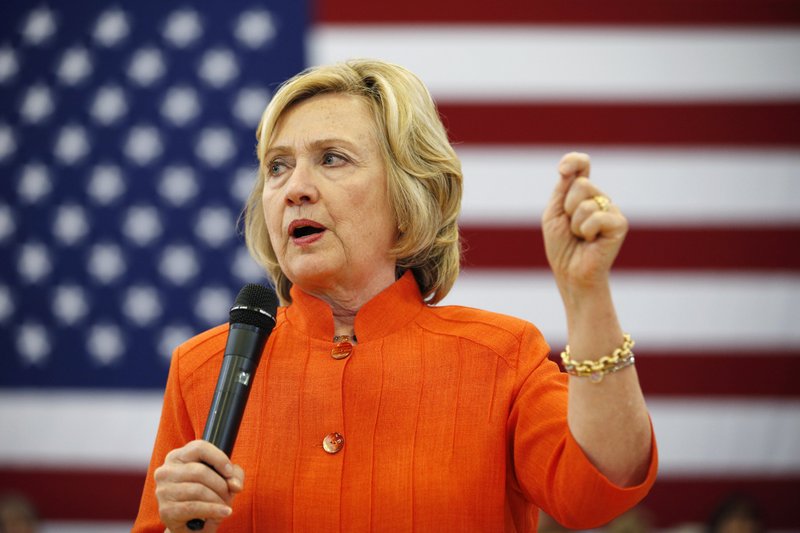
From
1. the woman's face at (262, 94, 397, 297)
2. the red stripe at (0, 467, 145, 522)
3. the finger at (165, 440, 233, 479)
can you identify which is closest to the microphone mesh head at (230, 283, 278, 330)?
the woman's face at (262, 94, 397, 297)

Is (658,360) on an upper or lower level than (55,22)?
lower

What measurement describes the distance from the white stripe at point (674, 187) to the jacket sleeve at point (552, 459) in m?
2.93

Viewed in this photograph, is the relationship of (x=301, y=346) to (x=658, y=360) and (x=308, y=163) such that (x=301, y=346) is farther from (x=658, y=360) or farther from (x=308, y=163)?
(x=658, y=360)

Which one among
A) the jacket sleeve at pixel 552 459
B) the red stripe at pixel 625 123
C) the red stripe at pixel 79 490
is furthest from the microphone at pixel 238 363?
the red stripe at pixel 79 490

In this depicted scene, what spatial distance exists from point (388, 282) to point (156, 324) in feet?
9.95

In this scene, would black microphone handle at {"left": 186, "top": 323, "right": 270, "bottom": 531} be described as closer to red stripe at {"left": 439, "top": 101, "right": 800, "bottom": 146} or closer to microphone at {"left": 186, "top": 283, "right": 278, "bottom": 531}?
microphone at {"left": 186, "top": 283, "right": 278, "bottom": 531}

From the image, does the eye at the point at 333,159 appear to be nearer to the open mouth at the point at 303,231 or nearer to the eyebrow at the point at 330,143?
the eyebrow at the point at 330,143

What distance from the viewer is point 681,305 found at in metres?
4.50

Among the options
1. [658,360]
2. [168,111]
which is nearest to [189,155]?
[168,111]

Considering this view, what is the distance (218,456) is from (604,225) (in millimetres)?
618

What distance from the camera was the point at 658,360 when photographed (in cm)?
451

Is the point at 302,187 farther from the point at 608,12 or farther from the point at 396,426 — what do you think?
the point at 608,12

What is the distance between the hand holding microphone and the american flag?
3033 mm

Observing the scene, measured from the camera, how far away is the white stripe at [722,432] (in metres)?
4.52
